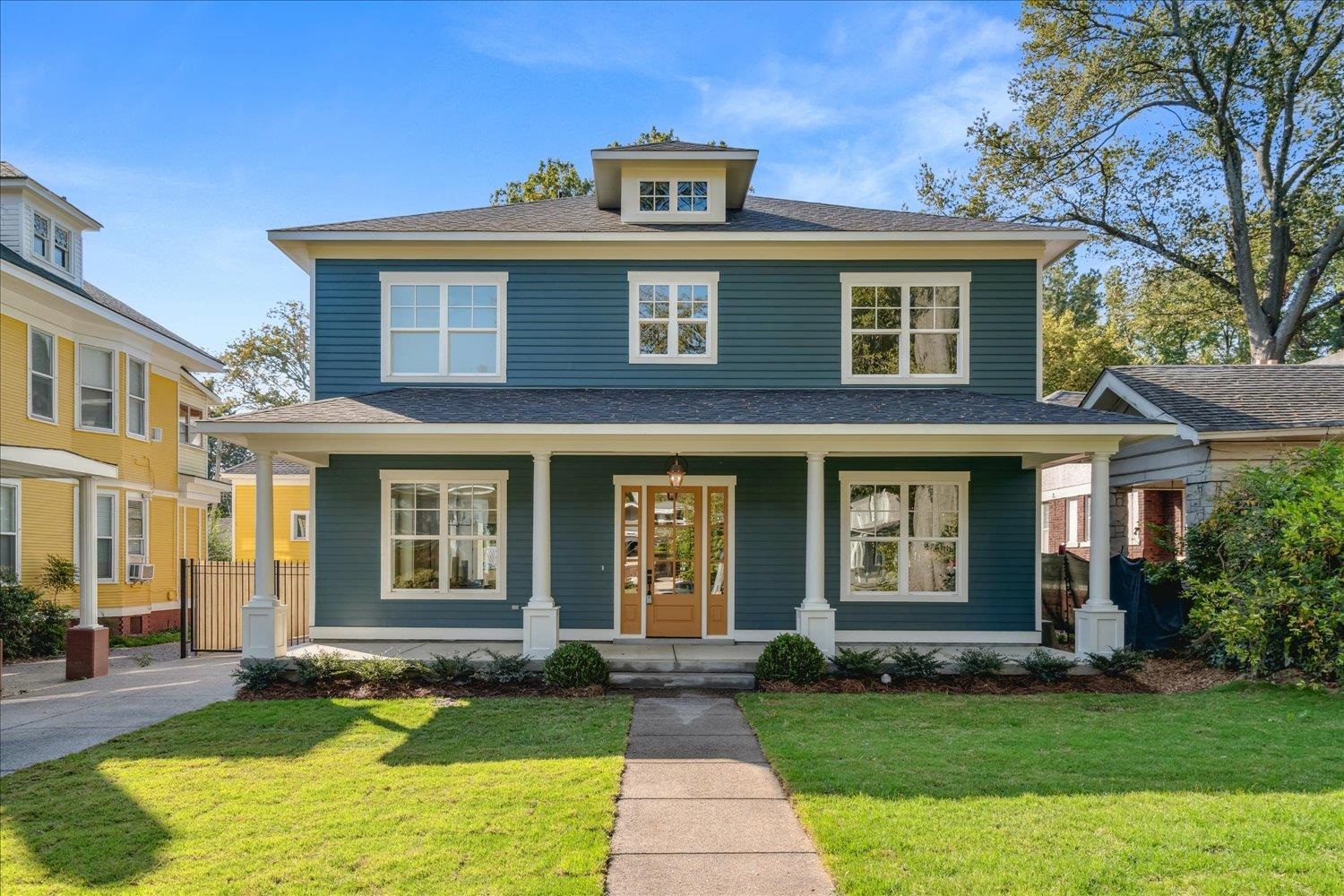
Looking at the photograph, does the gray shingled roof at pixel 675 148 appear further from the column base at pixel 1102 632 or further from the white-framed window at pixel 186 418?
the white-framed window at pixel 186 418

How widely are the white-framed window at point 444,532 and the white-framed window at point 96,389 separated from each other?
7.11m

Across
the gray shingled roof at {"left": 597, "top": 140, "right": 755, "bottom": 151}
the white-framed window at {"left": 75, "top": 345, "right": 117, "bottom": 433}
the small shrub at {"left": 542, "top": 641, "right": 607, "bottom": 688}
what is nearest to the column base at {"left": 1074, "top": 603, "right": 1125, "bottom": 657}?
the small shrub at {"left": 542, "top": 641, "right": 607, "bottom": 688}

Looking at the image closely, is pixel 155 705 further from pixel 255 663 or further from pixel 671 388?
pixel 671 388

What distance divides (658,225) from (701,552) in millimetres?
5038

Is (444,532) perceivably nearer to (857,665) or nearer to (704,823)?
(857,665)

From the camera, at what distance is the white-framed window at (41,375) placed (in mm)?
13094

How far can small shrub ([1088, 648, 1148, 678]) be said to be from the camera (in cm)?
956

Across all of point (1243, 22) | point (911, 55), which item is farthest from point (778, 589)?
point (1243, 22)

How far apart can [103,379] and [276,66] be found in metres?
8.04

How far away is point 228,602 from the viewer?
17.5 meters

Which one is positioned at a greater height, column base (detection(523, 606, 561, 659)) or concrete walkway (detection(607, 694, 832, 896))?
column base (detection(523, 606, 561, 659))

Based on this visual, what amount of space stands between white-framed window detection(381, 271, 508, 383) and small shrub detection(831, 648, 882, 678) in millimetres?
6342

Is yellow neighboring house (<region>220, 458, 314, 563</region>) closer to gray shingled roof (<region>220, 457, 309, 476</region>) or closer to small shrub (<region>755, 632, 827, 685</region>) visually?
gray shingled roof (<region>220, 457, 309, 476</region>)

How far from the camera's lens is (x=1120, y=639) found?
9906 millimetres
